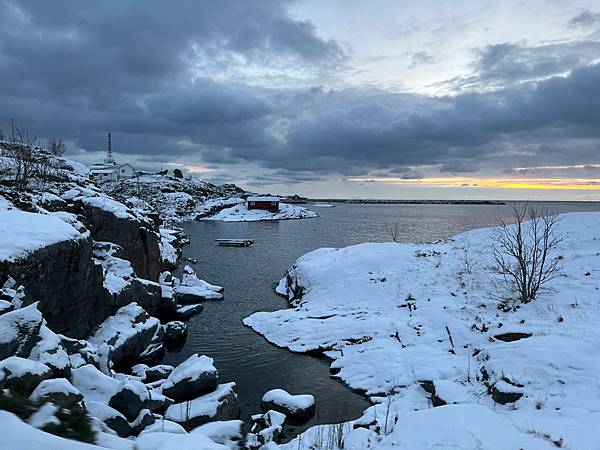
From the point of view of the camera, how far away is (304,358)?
2014 centimetres

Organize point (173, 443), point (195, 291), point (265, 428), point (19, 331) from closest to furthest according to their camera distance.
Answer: point (173, 443), point (19, 331), point (265, 428), point (195, 291)

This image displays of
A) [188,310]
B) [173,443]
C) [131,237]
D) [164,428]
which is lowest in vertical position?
[188,310]

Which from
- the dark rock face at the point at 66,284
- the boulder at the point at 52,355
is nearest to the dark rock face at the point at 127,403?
the boulder at the point at 52,355

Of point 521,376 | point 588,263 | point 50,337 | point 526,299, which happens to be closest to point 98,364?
point 50,337

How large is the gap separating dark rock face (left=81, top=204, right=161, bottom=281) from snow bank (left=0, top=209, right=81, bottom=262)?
903 cm

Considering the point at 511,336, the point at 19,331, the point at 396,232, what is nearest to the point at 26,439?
the point at 19,331

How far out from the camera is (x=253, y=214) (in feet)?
450

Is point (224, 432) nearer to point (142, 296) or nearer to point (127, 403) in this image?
point (127, 403)

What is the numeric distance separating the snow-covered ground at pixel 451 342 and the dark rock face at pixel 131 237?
10.2 m

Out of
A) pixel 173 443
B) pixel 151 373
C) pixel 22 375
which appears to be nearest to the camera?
pixel 173 443

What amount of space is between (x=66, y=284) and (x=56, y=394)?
9995 mm

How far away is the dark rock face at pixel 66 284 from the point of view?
1562 centimetres

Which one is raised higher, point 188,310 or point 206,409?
point 206,409

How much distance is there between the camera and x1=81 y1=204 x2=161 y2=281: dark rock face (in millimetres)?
27531
